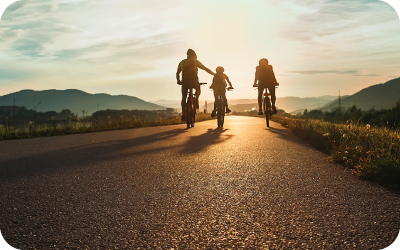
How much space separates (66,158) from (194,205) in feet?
13.9

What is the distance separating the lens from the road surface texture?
268 cm

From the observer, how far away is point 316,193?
3965mm

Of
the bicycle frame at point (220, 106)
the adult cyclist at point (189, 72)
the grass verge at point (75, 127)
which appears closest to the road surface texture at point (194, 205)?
the grass verge at point (75, 127)

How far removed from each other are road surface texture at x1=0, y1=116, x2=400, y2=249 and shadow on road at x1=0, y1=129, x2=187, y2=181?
0.06 m

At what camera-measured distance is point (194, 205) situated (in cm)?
358

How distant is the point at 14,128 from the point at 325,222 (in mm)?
12590

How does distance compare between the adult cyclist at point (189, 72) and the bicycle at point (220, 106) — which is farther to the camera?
the bicycle at point (220, 106)

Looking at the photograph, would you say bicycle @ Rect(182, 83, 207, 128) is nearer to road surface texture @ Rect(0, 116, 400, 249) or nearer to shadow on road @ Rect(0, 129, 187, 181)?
shadow on road @ Rect(0, 129, 187, 181)

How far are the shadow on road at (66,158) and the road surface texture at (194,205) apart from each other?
0.20 feet

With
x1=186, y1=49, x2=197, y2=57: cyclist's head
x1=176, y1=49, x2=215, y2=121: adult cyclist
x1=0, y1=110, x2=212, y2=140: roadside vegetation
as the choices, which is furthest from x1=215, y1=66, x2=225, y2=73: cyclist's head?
x1=0, y1=110, x2=212, y2=140: roadside vegetation

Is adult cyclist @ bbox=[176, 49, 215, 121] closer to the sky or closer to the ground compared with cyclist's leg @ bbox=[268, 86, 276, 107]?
closer to the sky

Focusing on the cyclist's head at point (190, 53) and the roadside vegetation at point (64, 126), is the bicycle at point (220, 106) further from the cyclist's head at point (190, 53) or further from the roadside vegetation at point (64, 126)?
the roadside vegetation at point (64, 126)

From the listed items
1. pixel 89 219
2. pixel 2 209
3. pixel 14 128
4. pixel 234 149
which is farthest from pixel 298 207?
pixel 14 128

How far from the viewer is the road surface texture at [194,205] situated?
8.80 ft
